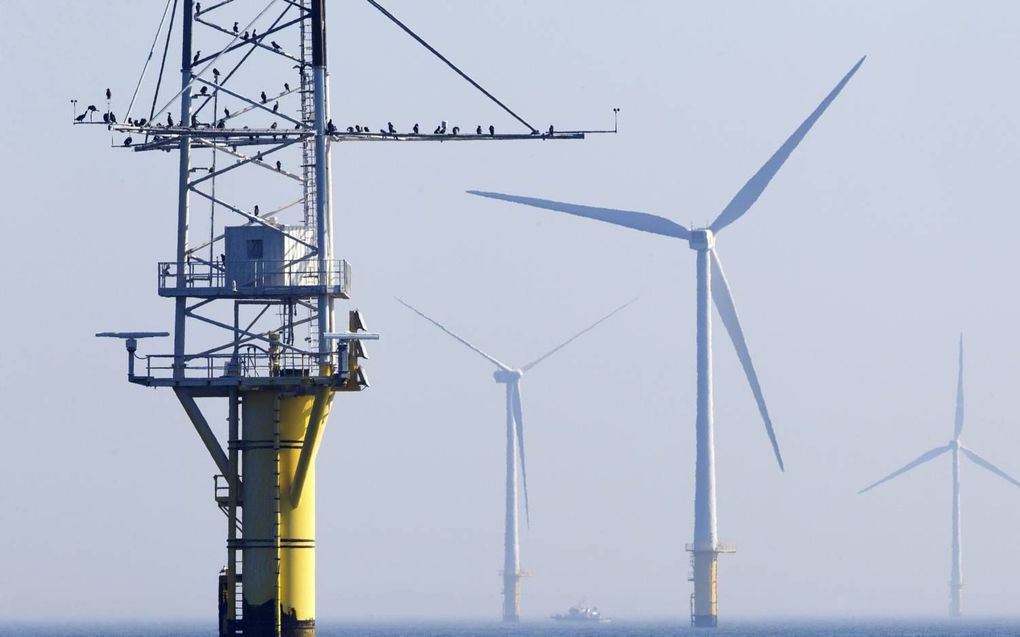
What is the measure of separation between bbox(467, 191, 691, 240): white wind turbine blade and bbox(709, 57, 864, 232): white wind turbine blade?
421 centimetres

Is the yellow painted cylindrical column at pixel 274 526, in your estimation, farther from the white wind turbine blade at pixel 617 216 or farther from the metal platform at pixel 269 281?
the white wind turbine blade at pixel 617 216

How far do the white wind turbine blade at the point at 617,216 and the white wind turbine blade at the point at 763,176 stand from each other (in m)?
4.21

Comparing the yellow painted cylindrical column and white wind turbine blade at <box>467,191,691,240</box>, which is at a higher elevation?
white wind turbine blade at <box>467,191,691,240</box>

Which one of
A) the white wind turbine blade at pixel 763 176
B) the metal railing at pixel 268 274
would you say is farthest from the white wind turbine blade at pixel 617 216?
the metal railing at pixel 268 274

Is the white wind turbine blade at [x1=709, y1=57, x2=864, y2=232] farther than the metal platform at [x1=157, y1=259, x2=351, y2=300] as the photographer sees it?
Yes

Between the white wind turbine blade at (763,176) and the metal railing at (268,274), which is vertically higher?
the white wind turbine blade at (763,176)

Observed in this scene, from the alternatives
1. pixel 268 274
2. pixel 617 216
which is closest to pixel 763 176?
pixel 617 216

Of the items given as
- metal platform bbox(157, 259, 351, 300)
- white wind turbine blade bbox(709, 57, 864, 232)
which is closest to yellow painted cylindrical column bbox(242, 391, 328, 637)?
metal platform bbox(157, 259, 351, 300)

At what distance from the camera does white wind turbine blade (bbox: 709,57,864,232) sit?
513ft

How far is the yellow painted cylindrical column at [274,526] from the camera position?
77.5 meters

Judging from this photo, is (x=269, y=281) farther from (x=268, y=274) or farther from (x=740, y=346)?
(x=740, y=346)

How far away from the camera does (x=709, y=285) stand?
197500 millimetres

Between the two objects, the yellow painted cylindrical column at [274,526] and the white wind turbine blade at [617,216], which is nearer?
the yellow painted cylindrical column at [274,526]

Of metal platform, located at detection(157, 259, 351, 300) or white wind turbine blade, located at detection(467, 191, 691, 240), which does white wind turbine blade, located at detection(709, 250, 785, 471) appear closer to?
white wind turbine blade, located at detection(467, 191, 691, 240)
